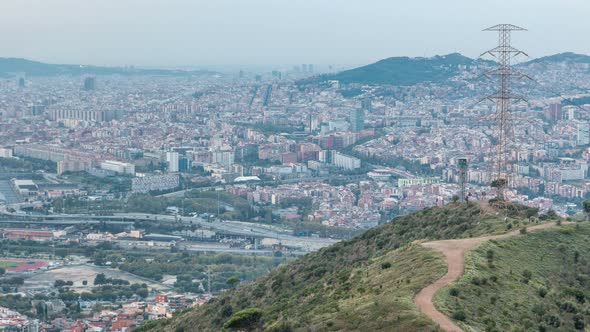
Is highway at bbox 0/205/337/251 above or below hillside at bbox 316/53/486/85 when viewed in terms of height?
below

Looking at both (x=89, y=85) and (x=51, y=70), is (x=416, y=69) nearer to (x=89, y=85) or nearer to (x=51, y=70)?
(x=89, y=85)

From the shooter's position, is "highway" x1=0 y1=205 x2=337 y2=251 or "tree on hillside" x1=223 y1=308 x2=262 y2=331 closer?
"tree on hillside" x1=223 y1=308 x2=262 y2=331

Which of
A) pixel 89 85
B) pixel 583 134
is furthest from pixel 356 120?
pixel 89 85

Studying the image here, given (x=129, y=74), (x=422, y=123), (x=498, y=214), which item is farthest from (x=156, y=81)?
(x=498, y=214)

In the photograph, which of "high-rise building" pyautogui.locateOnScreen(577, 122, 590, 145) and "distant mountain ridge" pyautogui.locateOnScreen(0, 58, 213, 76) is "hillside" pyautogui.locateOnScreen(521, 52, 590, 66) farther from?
"distant mountain ridge" pyautogui.locateOnScreen(0, 58, 213, 76)

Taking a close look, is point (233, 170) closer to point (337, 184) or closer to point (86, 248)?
point (337, 184)

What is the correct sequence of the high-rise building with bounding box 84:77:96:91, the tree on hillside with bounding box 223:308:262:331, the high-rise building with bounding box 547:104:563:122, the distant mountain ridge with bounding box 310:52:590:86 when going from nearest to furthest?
the tree on hillside with bounding box 223:308:262:331 → the high-rise building with bounding box 547:104:563:122 → the distant mountain ridge with bounding box 310:52:590:86 → the high-rise building with bounding box 84:77:96:91

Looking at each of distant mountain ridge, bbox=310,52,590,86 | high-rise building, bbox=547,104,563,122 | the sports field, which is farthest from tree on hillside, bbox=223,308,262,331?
distant mountain ridge, bbox=310,52,590,86
